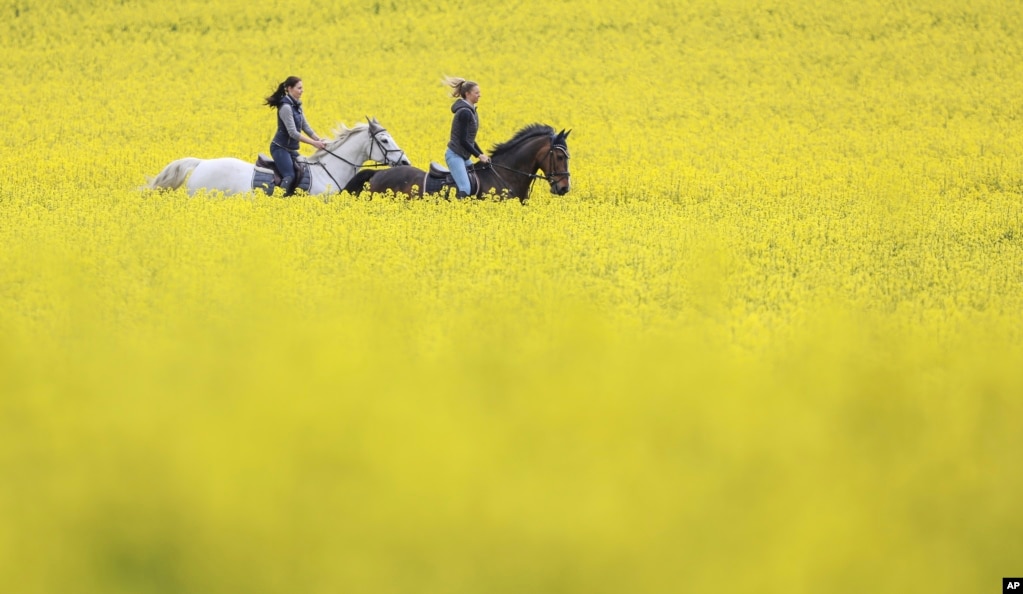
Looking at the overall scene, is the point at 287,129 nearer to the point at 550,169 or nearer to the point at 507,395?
the point at 550,169

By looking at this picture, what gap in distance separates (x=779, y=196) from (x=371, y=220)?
6.93 meters

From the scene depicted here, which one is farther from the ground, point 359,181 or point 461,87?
point 461,87

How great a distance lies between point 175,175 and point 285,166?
1412 mm

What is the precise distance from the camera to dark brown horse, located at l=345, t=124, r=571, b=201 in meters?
12.6

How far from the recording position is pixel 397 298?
19.1 feet

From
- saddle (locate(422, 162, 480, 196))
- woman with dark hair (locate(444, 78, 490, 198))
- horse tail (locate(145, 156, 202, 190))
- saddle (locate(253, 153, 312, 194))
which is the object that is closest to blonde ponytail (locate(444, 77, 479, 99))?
woman with dark hair (locate(444, 78, 490, 198))

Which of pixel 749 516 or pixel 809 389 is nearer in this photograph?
pixel 749 516

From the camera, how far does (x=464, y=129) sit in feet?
39.5

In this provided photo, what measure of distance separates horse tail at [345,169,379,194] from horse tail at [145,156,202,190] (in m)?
1.68

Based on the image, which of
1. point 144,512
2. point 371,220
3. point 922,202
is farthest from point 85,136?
point 144,512

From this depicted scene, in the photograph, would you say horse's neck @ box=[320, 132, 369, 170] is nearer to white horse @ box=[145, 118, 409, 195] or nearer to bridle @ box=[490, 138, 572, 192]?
white horse @ box=[145, 118, 409, 195]

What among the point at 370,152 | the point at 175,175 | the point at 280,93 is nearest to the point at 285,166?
the point at 280,93

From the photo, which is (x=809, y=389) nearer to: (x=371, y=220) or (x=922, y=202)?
(x=371, y=220)

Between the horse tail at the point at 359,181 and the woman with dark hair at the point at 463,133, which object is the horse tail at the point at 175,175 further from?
the woman with dark hair at the point at 463,133
